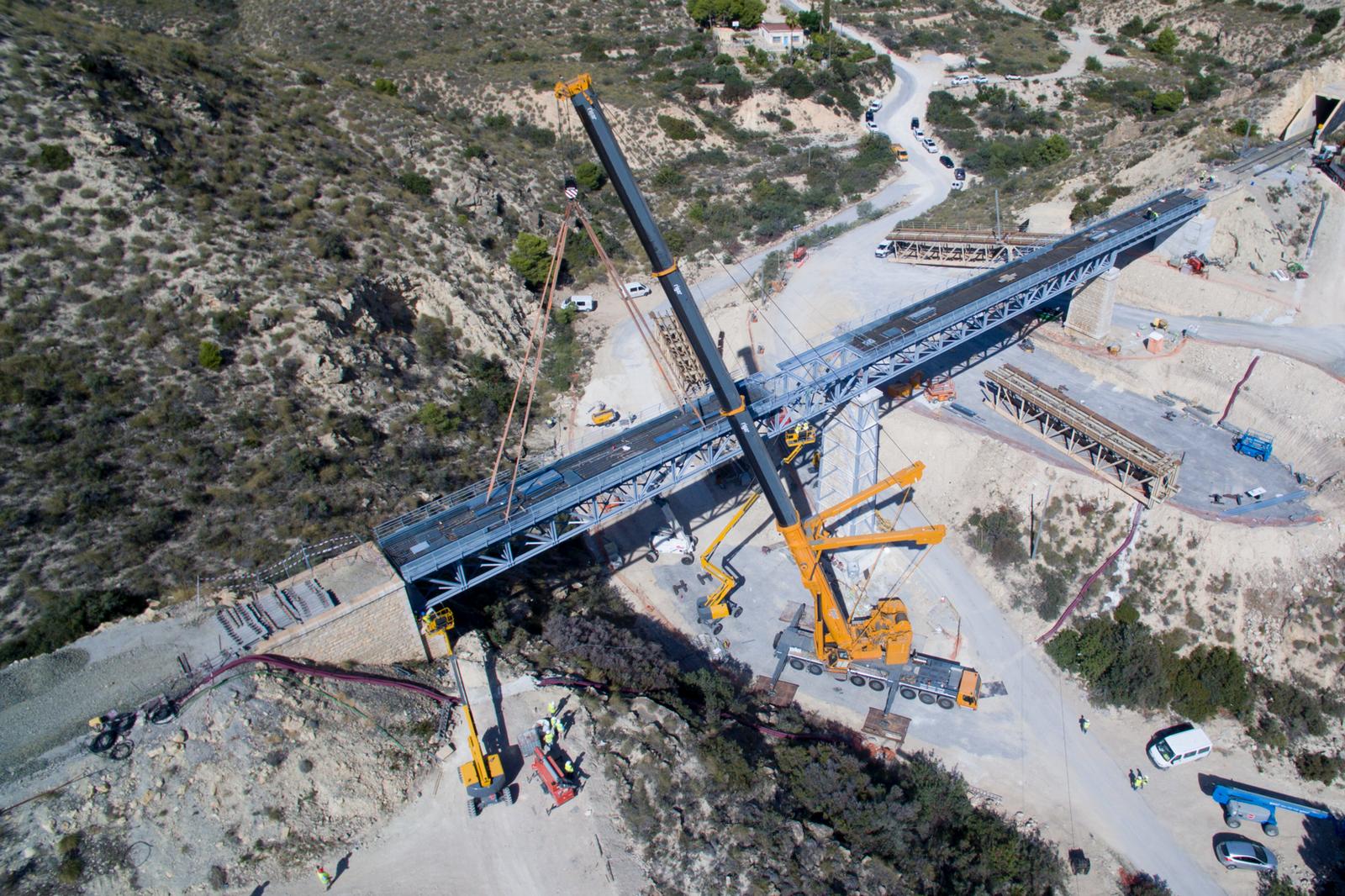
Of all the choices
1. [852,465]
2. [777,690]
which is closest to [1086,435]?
[852,465]

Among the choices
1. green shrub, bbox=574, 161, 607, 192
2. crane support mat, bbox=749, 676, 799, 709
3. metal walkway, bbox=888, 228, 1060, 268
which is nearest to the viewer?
crane support mat, bbox=749, 676, 799, 709

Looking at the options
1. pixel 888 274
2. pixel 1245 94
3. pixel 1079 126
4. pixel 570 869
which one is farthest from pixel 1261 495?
pixel 1079 126

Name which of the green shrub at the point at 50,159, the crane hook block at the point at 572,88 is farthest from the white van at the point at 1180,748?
the green shrub at the point at 50,159

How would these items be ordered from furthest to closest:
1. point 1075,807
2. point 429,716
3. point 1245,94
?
point 1245,94 → point 1075,807 → point 429,716

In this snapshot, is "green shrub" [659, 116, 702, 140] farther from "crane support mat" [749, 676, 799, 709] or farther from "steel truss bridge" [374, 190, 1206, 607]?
"crane support mat" [749, 676, 799, 709]

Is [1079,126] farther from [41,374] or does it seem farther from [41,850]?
[41,850]

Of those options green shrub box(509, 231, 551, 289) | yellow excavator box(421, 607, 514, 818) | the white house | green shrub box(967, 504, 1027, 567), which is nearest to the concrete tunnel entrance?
green shrub box(967, 504, 1027, 567)
